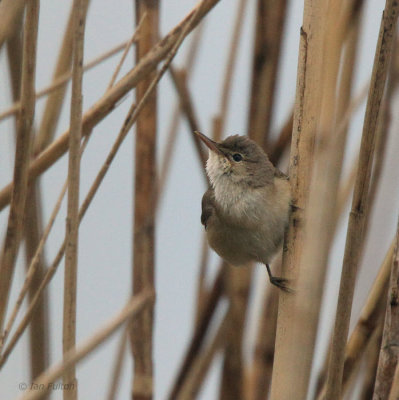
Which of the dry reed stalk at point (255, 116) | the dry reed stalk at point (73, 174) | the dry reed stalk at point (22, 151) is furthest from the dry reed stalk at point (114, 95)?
the dry reed stalk at point (255, 116)

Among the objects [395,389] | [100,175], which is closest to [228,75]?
[100,175]

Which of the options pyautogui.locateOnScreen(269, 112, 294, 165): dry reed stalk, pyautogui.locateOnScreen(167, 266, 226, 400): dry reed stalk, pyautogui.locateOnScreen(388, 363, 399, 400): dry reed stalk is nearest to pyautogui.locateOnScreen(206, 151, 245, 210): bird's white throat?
pyautogui.locateOnScreen(269, 112, 294, 165): dry reed stalk

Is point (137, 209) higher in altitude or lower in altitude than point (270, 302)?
higher

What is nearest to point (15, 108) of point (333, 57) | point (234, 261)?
point (234, 261)

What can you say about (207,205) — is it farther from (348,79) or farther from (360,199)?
(360,199)

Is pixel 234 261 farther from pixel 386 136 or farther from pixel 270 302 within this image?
pixel 386 136

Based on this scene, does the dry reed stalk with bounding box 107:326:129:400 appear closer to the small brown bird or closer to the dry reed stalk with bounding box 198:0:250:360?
the dry reed stalk with bounding box 198:0:250:360
